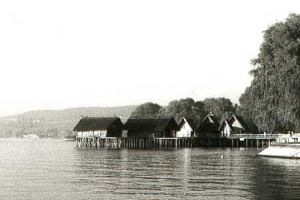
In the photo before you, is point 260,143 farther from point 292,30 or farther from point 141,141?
point 292,30

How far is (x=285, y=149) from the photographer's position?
5409cm

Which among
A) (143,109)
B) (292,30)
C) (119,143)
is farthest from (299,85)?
(143,109)

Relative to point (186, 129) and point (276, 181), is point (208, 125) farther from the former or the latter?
point (276, 181)

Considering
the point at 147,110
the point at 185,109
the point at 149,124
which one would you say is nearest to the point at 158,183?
the point at 149,124

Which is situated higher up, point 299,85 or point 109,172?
point 299,85

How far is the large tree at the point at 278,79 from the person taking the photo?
51.7 meters

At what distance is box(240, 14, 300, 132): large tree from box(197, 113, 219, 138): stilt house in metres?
40.8

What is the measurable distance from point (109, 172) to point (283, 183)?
1402cm

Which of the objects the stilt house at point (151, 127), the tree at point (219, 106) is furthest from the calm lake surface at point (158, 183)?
the tree at point (219, 106)

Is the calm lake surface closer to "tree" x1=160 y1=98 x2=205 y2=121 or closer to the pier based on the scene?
Answer: the pier

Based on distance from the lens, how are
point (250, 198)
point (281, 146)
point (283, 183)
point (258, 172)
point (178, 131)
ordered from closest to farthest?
point (250, 198) < point (283, 183) < point (258, 172) < point (281, 146) < point (178, 131)

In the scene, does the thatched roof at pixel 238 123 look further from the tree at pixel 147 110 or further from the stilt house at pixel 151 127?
the tree at pixel 147 110

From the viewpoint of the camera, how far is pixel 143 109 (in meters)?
136

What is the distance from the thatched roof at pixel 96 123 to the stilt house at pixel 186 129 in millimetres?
11073
